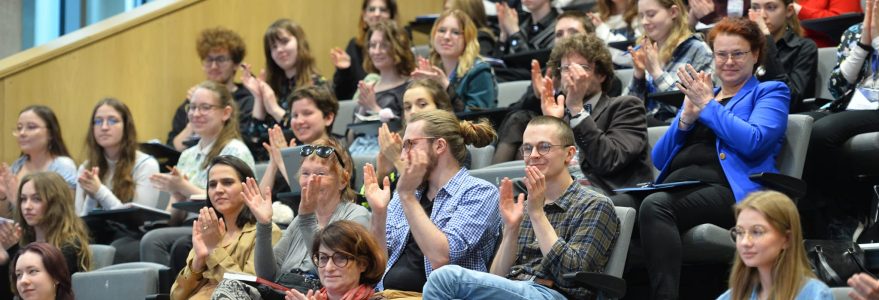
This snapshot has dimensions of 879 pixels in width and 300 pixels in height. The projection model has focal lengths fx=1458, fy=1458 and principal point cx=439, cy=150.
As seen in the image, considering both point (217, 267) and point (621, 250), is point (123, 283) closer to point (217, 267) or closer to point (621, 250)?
point (217, 267)

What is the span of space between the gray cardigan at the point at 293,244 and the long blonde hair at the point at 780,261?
135 centimetres

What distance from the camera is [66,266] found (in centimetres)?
518

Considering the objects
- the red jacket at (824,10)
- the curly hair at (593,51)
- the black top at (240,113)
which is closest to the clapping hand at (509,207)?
the curly hair at (593,51)

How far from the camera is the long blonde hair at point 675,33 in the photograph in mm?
5582

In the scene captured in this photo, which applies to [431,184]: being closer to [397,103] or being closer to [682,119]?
[682,119]

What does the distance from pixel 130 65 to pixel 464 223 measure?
3.29 meters

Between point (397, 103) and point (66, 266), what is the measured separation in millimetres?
1690

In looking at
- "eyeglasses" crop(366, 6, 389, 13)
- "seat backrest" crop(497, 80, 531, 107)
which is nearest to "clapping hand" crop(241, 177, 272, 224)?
"seat backrest" crop(497, 80, 531, 107)

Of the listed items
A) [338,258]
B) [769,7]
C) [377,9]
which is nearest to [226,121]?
[377,9]

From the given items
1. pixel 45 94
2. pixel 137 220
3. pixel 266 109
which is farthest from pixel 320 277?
pixel 45 94

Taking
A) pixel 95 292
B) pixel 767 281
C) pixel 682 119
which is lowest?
pixel 95 292

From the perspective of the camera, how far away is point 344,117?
6742 mm

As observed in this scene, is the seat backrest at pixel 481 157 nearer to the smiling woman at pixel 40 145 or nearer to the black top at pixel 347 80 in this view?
the black top at pixel 347 80

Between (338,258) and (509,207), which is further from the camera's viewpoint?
(338,258)
